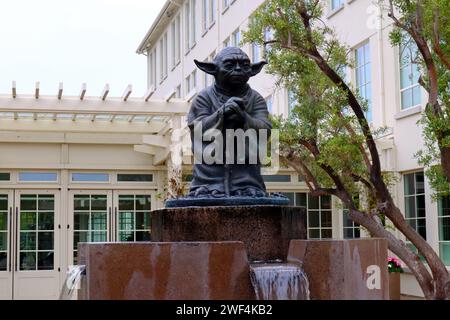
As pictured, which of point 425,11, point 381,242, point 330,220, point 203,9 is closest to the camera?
point 381,242

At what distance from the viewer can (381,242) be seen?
745 cm

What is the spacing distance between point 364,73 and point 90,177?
7.69 meters

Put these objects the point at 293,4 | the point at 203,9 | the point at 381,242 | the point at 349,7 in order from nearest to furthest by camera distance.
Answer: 1. the point at 381,242
2. the point at 293,4
3. the point at 349,7
4. the point at 203,9

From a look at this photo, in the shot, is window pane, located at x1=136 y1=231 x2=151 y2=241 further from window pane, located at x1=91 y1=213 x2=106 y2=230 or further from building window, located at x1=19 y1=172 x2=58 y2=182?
building window, located at x1=19 y1=172 x2=58 y2=182

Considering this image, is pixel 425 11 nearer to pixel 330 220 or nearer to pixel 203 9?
pixel 330 220

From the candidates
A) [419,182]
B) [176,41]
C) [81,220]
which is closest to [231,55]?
[419,182]

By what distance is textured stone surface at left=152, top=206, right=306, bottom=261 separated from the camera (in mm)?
7539

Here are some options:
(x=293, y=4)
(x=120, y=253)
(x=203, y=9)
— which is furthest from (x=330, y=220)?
(x=120, y=253)

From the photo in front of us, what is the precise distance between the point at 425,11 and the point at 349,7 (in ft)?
29.3

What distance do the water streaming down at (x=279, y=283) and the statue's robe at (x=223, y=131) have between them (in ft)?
4.08

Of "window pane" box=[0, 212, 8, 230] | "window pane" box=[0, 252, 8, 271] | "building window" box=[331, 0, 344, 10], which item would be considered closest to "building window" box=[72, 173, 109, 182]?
"window pane" box=[0, 212, 8, 230]

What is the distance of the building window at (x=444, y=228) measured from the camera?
16438 mm

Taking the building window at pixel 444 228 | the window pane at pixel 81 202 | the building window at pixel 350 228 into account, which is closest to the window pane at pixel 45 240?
the window pane at pixel 81 202

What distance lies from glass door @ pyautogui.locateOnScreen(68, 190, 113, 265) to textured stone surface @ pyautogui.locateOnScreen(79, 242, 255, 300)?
14.5m
